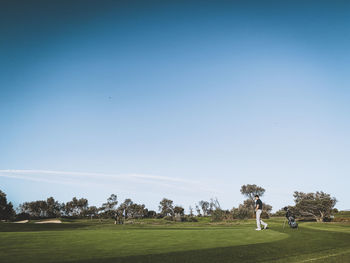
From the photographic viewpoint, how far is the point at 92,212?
112875 mm

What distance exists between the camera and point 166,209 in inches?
3792

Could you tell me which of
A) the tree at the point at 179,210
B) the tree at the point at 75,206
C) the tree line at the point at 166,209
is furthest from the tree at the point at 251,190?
the tree at the point at 75,206

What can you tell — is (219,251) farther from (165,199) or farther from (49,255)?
(165,199)

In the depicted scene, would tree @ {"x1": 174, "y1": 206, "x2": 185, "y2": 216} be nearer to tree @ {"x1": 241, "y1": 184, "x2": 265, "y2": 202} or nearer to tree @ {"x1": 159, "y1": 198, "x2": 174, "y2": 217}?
tree @ {"x1": 159, "y1": 198, "x2": 174, "y2": 217}

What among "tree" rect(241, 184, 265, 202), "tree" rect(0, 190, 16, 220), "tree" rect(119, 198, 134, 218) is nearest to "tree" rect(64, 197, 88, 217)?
"tree" rect(119, 198, 134, 218)

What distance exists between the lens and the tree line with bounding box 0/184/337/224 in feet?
183

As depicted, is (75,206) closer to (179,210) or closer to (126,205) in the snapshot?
(126,205)

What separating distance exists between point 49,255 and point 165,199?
3732 inches

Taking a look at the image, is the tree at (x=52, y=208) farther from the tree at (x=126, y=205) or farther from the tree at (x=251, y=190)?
the tree at (x=251, y=190)

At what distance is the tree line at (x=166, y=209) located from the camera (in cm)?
5588

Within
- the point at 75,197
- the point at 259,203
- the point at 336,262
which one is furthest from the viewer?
the point at 75,197

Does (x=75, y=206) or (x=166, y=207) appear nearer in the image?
(x=166, y=207)

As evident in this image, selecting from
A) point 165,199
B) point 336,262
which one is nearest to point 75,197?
point 165,199

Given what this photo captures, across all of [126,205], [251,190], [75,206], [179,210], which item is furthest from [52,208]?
[251,190]
